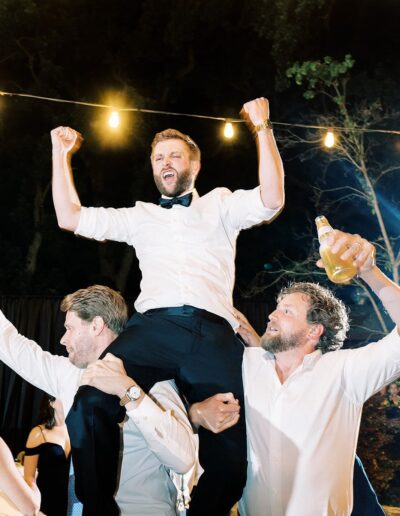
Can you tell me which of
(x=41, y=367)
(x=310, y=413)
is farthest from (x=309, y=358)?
(x=41, y=367)

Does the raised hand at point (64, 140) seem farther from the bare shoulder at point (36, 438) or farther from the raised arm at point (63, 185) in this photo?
the bare shoulder at point (36, 438)

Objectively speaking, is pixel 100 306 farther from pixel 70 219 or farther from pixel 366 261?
pixel 366 261

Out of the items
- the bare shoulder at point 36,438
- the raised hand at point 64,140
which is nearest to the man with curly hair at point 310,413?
the raised hand at point 64,140

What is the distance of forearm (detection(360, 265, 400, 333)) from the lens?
2287 mm

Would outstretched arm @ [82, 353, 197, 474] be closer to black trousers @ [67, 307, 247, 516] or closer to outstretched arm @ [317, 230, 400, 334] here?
black trousers @ [67, 307, 247, 516]

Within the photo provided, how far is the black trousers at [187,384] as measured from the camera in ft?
6.93

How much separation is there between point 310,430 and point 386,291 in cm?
60

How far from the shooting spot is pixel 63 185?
8.27 ft

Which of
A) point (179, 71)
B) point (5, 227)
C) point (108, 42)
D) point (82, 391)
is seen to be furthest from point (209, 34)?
point (82, 391)

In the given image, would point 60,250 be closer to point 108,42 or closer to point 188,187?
point 108,42

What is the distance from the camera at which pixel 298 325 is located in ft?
8.65

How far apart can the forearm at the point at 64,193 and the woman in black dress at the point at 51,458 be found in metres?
2.00

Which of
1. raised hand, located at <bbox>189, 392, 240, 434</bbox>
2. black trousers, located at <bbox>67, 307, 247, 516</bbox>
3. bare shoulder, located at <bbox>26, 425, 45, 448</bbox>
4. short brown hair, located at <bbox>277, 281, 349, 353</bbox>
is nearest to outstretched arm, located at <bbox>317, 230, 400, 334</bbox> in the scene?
short brown hair, located at <bbox>277, 281, 349, 353</bbox>

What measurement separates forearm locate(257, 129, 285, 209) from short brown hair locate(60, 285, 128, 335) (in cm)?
81
